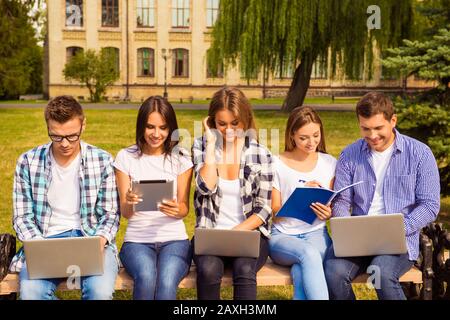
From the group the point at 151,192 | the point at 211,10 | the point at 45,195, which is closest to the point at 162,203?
the point at 151,192

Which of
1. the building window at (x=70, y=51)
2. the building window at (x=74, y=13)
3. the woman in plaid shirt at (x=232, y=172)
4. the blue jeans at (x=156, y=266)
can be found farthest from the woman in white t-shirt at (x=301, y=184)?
the building window at (x=70, y=51)

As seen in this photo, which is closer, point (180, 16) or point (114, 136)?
point (114, 136)

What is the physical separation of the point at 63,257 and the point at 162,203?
1.92ft

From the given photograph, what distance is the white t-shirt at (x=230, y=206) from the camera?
380 cm

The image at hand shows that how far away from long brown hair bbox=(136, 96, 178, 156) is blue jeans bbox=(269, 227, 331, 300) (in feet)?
2.67

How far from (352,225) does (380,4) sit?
17659 millimetres

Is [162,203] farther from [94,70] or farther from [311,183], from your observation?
[94,70]

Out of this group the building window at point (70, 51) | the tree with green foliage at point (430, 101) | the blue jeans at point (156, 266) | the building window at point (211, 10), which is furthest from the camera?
the building window at point (70, 51)

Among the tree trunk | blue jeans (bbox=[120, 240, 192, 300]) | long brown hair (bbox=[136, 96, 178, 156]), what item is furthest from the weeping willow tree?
blue jeans (bbox=[120, 240, 192, 300])

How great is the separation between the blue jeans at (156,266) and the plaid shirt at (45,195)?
16 centimetres

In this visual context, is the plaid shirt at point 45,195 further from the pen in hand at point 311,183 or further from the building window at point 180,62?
the building window at point 180,62

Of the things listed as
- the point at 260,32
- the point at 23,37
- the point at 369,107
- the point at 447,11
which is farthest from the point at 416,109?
the point at 23,37

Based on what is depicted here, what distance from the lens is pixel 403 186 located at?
A: 3.76 metres

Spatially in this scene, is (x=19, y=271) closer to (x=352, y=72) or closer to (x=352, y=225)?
(x=352, y=225)
